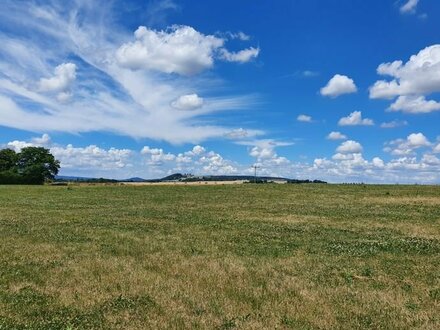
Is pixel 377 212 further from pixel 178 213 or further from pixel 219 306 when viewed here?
pixel 219 306

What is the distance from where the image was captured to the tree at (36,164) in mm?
134125

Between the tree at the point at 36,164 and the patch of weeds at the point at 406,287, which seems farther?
the tree at the point at 36,164

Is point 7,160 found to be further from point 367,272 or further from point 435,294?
point 435,294

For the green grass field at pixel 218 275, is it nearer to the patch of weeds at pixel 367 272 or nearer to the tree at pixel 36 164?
the patch of weeds at pixel 367 272

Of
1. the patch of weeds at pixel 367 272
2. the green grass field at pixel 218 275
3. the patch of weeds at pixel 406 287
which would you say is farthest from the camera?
the patch of weeds at pixel 367 272

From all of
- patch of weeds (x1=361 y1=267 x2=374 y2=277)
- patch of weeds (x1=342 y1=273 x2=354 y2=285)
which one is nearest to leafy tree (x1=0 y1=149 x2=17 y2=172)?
patch of weeds (x1=361 y1=267 x2=374 y2=277)

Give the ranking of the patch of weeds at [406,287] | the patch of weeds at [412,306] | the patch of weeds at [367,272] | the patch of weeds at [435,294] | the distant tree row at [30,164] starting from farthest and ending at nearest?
the distant tree row at [30,164]
the patch of weeds at [367,272]
the patch of weeds at [406,287]
the patch of weeds at [435,294]
the patch of weeds at [412,306]

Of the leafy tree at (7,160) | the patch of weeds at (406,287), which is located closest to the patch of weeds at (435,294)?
the patch of weeds at (406,287)

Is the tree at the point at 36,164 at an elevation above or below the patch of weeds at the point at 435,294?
above

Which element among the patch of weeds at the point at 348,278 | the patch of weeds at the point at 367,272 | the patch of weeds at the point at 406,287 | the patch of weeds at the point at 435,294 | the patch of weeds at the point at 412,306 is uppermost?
the patch of weeds at the point at 367,272

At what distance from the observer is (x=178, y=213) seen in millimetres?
36312

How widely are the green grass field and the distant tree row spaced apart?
111692 millimetres

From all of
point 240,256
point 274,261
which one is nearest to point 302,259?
point 274,261

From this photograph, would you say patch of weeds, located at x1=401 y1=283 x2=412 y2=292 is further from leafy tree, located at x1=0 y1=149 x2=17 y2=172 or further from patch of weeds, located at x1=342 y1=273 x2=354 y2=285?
leafy tree, located at x1=0 y1=149 x2=17 y2=172
